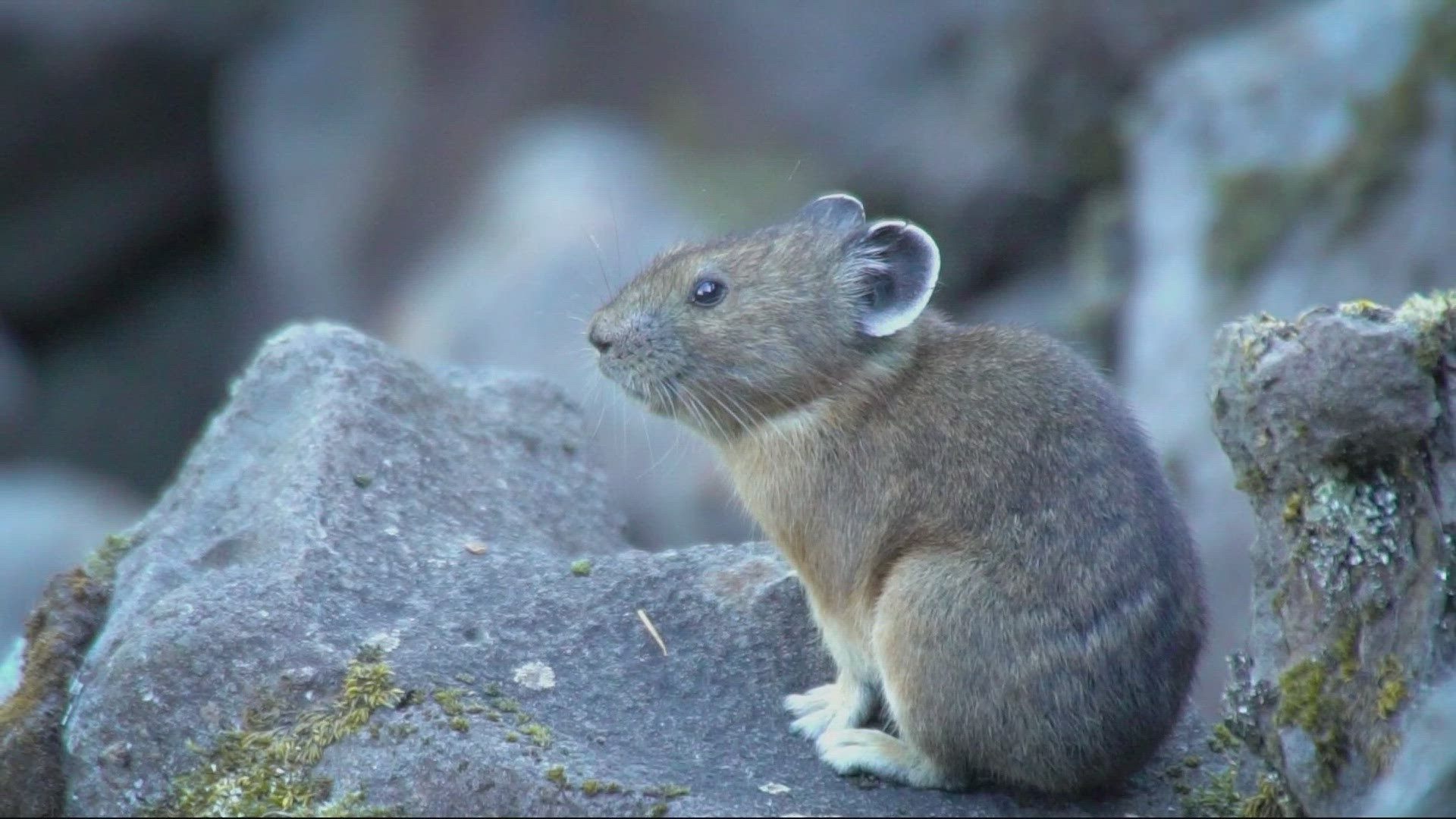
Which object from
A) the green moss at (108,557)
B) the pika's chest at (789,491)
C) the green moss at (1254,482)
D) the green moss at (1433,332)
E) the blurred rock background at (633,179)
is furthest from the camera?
the blurred rock background at (633,179)

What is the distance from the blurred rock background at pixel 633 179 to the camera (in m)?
15.1

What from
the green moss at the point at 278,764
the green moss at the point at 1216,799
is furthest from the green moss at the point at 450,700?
the green moss at the point at 1216,799

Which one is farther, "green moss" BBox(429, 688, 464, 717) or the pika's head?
the pika's head

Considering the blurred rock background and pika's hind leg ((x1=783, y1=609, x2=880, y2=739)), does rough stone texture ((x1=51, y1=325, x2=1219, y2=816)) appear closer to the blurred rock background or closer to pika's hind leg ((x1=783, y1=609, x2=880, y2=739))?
pika's hind leg ((x1=783, y1=609, x2=880, y2=739))

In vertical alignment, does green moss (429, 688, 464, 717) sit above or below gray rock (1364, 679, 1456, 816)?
above

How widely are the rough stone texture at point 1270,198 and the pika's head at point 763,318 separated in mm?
5843

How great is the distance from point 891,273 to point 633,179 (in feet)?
53.3

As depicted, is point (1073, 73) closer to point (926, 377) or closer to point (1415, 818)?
point (926, 377)

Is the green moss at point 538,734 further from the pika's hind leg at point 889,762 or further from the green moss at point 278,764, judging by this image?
the pika's hind leg at point 889,762

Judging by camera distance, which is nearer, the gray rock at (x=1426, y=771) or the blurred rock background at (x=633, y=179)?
the gray rock at (x=1426, y=771)

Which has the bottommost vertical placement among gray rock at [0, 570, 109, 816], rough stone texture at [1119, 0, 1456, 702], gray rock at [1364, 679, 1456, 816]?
gray rock at [1364, 679, 1456, 816]

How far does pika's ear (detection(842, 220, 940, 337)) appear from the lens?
8383 mm

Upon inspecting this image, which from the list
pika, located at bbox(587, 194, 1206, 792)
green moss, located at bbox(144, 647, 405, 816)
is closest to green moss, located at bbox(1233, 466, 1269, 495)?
pika, located at bbox(587, 194, 1206, 792)

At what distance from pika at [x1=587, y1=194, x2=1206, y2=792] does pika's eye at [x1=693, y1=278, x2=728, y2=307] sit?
1cm
